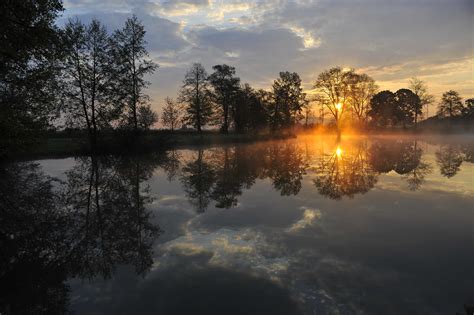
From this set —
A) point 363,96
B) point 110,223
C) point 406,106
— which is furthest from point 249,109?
point 110,223

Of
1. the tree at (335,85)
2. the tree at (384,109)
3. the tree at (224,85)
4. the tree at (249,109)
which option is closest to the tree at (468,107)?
the tree at (384,109)

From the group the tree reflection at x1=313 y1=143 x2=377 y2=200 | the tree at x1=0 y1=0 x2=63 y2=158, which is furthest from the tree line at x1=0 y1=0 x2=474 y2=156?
the tree reflection at x1=313 y1=143 x2=377 y2=200

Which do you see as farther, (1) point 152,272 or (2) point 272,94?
(2) point 272,94

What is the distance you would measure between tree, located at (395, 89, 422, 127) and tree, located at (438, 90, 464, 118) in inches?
514

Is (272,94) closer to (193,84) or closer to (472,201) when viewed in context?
(193,84)

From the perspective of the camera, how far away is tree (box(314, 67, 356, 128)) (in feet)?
241

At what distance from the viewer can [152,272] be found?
6.46m

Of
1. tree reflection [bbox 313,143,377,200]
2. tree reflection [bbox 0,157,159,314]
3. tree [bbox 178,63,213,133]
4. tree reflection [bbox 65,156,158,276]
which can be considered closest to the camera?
tree reflection [bbox 0,157,159,314]

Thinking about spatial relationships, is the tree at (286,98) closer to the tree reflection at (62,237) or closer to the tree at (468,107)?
the tree at (468,107)

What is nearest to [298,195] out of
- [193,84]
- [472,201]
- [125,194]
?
[472,201]

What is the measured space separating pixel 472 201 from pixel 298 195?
261 inches

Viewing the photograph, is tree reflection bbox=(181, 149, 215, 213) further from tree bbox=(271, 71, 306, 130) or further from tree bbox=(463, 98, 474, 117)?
tree bbox=(463, 98, 474, 117)

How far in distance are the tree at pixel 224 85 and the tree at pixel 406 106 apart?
54510mm

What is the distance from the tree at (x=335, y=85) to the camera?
7344 centimetres
